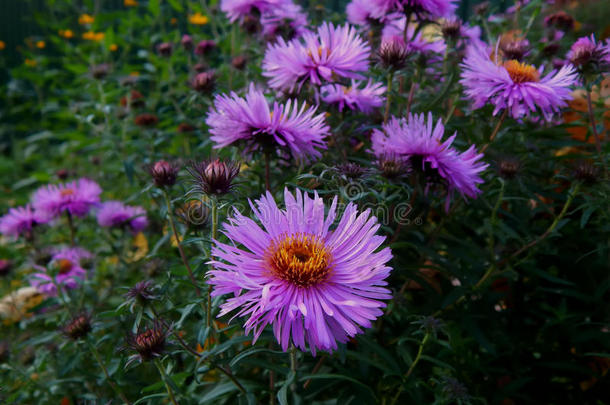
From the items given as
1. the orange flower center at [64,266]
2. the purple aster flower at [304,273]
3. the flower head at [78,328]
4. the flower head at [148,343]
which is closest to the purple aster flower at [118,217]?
the orange flower center at [64,266]

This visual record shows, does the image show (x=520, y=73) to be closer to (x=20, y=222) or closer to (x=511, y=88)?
(x=511, y=88)

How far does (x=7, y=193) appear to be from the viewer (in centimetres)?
383

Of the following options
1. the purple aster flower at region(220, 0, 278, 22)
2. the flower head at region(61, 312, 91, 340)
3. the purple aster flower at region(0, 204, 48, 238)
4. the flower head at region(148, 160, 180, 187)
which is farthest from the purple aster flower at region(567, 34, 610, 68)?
the purple aster flower at region(0, 204, 48, 238)

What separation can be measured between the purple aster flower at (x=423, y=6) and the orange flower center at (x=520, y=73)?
0.29 meters

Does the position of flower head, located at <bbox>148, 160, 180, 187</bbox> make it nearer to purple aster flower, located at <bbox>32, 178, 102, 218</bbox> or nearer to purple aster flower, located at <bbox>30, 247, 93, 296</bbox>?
purple aster flower, located at <bbox>30, 247, 93, 296</bbox>

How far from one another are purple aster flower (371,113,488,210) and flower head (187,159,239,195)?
40 centimetres

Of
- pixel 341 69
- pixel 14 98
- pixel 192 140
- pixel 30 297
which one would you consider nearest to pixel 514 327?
pixel 341 69

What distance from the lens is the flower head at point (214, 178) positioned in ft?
2.99

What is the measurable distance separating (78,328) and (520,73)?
139cm

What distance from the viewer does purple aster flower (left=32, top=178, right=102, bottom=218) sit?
75.6 inches

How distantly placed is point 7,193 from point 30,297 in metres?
1.96

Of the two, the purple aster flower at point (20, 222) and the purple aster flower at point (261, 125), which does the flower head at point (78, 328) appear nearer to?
the purple aster flower at point (261, 125)

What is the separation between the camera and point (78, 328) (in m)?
1.21

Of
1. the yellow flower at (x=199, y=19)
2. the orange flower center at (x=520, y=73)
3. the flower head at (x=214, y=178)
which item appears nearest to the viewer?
the flower head at (x=214, y=178)
